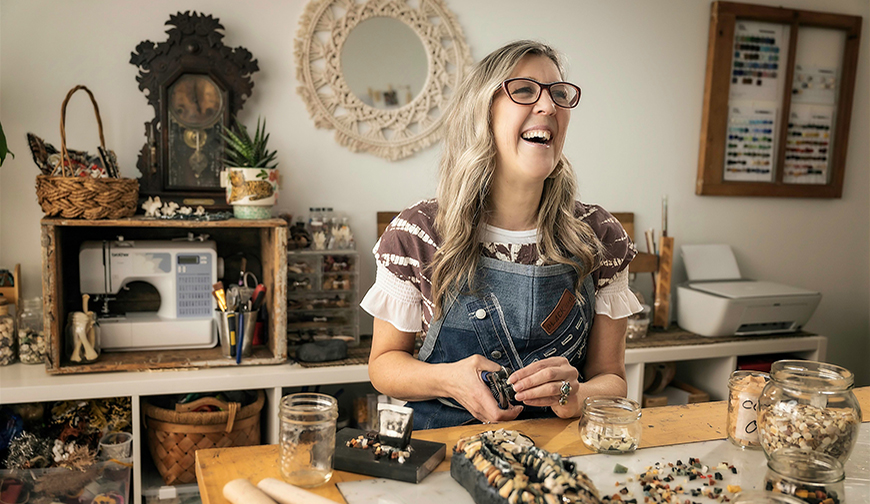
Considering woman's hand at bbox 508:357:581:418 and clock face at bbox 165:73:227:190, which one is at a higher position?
clock face at bbox 165:73:227:190

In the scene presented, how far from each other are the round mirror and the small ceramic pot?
63 cm

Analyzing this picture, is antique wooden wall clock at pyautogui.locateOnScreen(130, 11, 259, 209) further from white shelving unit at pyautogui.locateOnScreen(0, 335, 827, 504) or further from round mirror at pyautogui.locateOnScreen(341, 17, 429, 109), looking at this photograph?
white shelving unit at pyautogui.locateOnScreen(0, 335, 827, 504)

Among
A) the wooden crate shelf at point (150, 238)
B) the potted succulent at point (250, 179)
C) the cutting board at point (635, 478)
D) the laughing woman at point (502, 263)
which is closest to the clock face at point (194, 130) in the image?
the potted succulent at point (250, 179)

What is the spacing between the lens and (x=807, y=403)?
1.07 meters

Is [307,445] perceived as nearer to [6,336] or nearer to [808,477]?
[808,477]

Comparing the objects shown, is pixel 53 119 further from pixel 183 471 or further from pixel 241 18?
pixel 183 471

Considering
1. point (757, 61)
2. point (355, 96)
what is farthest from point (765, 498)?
point (757, 61)

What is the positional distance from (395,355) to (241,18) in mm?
1723

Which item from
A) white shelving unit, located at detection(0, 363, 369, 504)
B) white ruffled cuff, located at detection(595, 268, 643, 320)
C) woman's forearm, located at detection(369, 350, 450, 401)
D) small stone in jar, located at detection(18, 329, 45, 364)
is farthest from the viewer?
small stone in jar, located at detection(18, 329, 45, 364)

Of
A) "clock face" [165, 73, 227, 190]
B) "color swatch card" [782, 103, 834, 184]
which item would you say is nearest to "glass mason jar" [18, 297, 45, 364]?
"clock face" [165, 73, 227, 190]

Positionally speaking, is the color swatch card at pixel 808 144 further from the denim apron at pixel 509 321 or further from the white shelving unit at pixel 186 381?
the denim apron at pixel 509 321

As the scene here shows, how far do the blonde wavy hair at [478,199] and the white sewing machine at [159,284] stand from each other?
3.94ft

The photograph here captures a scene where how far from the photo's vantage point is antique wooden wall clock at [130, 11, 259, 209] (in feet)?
8.36

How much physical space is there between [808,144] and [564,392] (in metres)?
2.92
